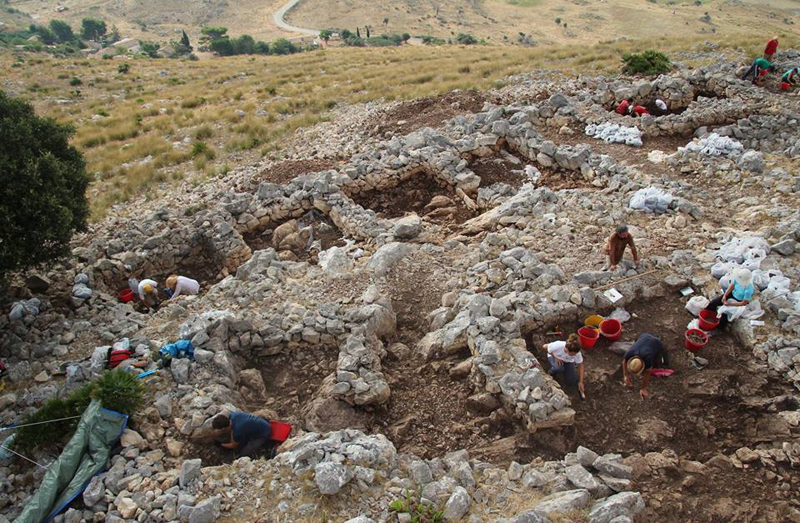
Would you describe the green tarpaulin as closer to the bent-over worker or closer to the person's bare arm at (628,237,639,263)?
the bent-over worker

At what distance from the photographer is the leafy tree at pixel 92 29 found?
213 ft

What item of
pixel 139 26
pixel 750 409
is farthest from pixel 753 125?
pixel 139 26

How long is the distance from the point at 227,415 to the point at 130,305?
4.52 m

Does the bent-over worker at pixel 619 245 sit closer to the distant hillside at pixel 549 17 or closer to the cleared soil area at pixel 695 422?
the cleared soil area at pixel 695 422

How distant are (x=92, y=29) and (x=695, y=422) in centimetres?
8183

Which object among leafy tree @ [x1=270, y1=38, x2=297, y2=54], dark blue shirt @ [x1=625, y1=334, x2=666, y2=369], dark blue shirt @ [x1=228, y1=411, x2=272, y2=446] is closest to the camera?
dark blue shirt @ [x1=228, y1=411, x2=272, y2=446]

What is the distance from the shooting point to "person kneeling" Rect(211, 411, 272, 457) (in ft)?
20.1

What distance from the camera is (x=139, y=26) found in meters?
A: 75.1

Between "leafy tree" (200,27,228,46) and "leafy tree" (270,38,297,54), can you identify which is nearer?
"leafy tree" (270,38,297,54)

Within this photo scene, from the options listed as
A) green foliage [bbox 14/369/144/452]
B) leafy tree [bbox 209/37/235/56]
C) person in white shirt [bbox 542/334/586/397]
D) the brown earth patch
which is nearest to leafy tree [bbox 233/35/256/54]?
leafy tree [bbox 209/37/235/56]

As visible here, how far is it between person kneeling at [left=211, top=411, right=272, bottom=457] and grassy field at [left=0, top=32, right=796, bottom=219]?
9.16m

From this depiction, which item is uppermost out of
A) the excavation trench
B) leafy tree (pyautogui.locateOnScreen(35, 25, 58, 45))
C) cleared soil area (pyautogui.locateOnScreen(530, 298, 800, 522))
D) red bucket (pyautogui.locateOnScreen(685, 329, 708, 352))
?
leafy tree (pyautogui.locateOnScreen(35, 25, 58, 45))

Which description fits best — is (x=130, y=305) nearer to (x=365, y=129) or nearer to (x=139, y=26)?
(x=365, y=129)

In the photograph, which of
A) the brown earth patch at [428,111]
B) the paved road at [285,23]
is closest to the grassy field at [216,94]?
the brown earth patch at [428,111]
